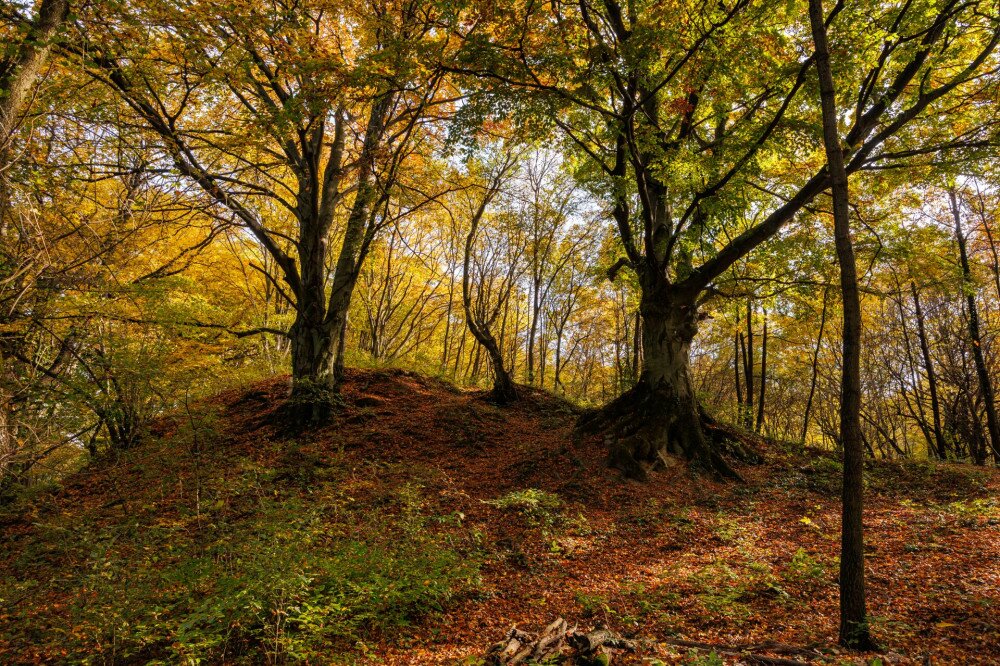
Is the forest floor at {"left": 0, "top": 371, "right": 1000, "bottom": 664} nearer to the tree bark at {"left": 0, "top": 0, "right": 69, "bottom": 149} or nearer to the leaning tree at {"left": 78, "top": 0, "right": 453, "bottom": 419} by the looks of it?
the leaning tree at {"left": 78, "top": 0, "right": 453, "bottom": 419}

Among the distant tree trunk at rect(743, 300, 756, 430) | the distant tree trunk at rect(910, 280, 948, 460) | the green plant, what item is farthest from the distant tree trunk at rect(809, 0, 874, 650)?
the distant tree trunk at rect(910, 280, 948, 460)

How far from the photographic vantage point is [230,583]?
357 cm

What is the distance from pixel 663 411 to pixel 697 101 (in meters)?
5.71

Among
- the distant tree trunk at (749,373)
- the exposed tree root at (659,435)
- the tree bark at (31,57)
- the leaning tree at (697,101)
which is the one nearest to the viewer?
the tree bark at (31,57)

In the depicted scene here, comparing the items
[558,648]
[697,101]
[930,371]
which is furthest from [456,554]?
[930,371]

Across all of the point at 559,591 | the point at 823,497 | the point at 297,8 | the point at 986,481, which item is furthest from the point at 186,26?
the point at 986,481

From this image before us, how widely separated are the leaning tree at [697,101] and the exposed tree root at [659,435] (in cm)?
3

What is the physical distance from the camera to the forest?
11.9ft

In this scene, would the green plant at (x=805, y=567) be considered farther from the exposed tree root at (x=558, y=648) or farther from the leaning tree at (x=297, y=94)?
the leaning tree at (x=297, y=94)

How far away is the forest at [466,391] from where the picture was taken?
362 cm

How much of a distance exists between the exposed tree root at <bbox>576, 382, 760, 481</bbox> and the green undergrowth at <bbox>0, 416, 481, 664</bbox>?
3.96 metres

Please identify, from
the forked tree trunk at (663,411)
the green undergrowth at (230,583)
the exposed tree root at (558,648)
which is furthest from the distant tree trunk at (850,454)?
the forked tree trunk at (663,411)

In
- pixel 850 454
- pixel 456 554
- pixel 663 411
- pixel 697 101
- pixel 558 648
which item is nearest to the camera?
pixel 558 648

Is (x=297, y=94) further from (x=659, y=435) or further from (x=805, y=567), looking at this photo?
(x=805, y=567)
